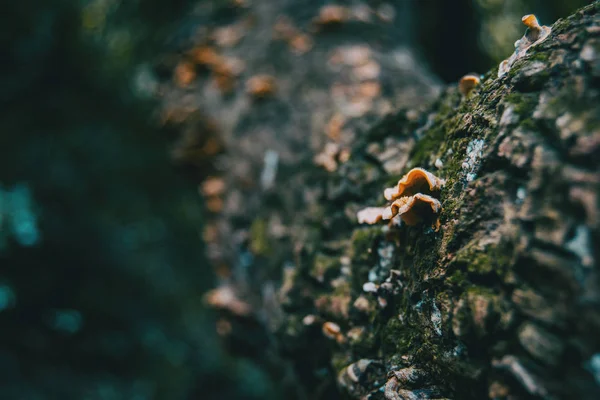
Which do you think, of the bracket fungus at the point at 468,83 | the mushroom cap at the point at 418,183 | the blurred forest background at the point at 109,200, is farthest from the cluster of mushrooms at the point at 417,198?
the blurred forest background at the point at 109,200

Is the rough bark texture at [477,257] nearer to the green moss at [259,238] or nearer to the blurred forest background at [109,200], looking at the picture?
the green moss at [259,238]

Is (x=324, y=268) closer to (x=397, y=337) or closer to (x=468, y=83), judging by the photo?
(x=397, y=337)

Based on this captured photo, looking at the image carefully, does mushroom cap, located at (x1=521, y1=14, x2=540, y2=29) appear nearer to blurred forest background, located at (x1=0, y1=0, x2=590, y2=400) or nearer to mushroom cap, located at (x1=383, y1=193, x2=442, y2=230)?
mushroom cap, located at (x1=383, y1=193, x2=442, y2=230)

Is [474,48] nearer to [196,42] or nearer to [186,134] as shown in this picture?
[196,42]

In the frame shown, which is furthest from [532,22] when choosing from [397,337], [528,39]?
[397,337]

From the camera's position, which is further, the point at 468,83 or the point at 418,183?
the point at 468,83

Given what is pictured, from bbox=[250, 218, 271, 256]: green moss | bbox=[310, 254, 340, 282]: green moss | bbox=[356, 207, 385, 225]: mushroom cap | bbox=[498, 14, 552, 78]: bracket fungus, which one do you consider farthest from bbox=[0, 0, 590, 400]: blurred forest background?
bbox=[498, 14, 552, 78]: bracket fungus
